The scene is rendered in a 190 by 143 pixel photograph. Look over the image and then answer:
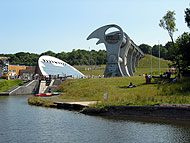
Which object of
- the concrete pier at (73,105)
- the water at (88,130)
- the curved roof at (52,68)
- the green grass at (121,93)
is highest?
the curved roof at (52,68)

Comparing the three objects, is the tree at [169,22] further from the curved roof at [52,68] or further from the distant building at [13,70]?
the distant building at [13,70]

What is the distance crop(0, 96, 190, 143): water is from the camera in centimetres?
1445

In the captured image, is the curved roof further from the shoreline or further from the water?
the water

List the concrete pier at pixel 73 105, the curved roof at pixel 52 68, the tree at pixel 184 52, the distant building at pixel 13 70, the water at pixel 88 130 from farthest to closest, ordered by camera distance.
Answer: the distant building at pixel 13 70, the curved roof at pixel 52 68, the tree at pixel 184 52, the concrete pier at pixel 73 105, the water at pixel 88 130

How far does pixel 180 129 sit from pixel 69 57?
11946 centimetres

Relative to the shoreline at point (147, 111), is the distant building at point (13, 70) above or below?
above

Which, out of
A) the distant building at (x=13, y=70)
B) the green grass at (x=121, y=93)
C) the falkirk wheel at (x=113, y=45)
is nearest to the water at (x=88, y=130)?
the green grass at (x=121, y=93)

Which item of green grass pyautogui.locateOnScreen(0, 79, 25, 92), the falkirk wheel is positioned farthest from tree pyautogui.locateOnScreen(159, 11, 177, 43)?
green grass pyautogui.locateOnScreen(0, 79, 25, 92)

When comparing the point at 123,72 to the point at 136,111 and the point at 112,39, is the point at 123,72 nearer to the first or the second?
the point at 112,39

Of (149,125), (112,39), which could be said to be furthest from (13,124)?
(112,39)

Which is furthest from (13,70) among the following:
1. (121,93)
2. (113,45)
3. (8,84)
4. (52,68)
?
(121,93)

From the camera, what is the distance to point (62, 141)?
14250mm

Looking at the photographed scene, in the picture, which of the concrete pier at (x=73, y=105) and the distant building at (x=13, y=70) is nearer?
the concrete pier at (x=73, y=105)

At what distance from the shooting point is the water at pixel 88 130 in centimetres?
1445
